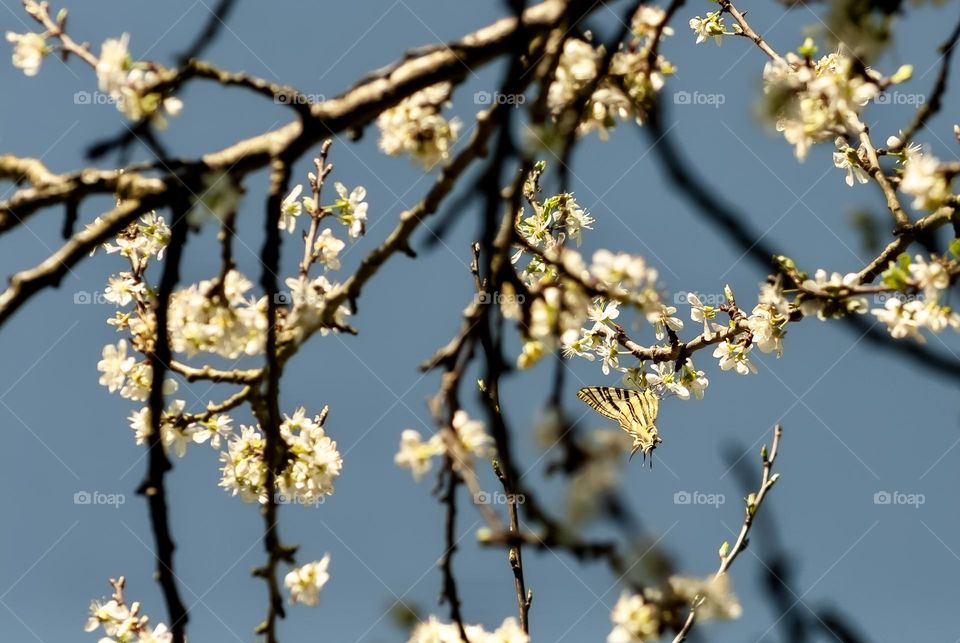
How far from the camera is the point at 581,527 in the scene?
1957 millimetres

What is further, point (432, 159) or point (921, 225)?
point (921, 225)

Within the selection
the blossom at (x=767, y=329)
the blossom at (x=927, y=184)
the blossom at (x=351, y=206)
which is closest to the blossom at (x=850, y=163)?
the blossom at (x=767, y=329)

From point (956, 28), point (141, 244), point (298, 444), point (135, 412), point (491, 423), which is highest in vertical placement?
point (141, 244)

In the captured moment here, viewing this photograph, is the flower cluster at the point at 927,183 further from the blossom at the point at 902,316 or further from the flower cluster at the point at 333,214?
the flower cluster at the point at 333,214

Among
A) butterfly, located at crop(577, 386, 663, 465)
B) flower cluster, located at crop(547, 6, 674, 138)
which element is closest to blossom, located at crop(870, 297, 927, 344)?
flower cluster, located at crop(547, 6, 674, 138)

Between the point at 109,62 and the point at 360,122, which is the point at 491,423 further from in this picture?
the point at 109,62

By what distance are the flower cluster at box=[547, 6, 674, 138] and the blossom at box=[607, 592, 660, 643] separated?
1.08m

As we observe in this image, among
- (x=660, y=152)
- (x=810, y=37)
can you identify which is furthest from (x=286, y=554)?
(x=810, y=37)

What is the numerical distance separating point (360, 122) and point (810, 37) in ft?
3.94

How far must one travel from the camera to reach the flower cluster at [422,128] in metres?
2.24

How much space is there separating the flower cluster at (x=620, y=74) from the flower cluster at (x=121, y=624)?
2.18m

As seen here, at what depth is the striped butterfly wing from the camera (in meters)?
3.81

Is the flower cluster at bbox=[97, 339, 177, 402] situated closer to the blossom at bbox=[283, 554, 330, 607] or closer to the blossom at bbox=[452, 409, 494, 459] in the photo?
the blossom at bbox=[283, 554, 330, 607]

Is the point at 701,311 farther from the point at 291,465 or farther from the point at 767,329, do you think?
the point at 291,465
